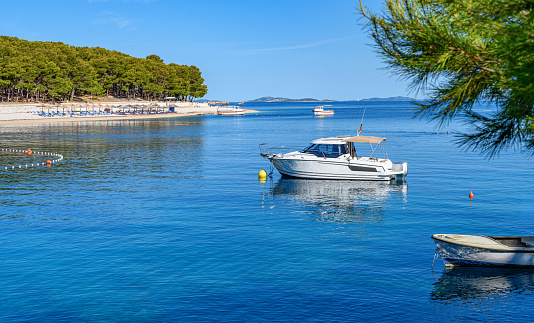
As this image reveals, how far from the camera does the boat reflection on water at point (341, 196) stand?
2894 centimetres

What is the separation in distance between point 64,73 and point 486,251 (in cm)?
14570

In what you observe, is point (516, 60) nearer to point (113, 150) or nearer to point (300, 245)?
point (300, 245)

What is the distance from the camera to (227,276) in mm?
18609

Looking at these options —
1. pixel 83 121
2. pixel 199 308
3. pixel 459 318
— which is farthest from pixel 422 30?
pixel 83 121

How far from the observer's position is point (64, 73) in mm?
144750

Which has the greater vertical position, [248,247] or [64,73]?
[64,73]

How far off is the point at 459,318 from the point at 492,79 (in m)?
7.93

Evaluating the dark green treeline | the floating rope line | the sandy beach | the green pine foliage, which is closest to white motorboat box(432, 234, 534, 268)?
the green pine foliage

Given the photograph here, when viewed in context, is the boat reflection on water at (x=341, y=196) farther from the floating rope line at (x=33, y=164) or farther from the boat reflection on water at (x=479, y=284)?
the floating rope line at (x=33, y=164)

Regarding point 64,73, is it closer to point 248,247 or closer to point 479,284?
point 248,247

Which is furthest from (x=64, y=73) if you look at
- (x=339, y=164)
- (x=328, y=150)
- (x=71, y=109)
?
(x=339, y=164)

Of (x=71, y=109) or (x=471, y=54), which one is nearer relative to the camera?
(x=471, y=54)

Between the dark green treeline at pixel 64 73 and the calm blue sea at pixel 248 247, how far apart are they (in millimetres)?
93781

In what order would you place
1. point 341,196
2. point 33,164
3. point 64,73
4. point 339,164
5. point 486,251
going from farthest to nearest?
point 64,73 → point 33,164 → point 339,164 → point 341,196 → point 486,251
